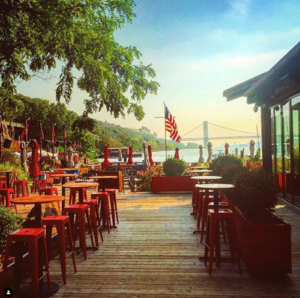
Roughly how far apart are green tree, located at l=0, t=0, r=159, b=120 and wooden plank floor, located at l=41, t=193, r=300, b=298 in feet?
12.9

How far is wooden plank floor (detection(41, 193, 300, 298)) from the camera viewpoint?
3.50 m

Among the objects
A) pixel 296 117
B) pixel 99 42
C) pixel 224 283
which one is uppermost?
pixel 99 42

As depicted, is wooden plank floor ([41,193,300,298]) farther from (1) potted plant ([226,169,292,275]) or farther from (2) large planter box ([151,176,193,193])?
(2) large planter box ([151,176,193,193])

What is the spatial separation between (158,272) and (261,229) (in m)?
1.21

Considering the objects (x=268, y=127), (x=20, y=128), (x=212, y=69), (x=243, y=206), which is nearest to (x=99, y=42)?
(x=212, y=69)

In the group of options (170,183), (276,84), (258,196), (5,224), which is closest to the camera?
(258,196)

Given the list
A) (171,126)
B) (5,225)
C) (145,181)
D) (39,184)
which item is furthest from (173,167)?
(5,225)

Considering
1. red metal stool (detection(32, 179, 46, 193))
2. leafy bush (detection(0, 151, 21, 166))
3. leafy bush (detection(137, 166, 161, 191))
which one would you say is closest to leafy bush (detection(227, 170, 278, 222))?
red metal stool (detection(32, 179, 46, 193))

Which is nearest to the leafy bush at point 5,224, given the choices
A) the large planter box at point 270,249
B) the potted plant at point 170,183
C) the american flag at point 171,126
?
the large planter box at point 270,249

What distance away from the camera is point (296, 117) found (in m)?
8.24

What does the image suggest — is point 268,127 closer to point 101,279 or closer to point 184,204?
point 184,204

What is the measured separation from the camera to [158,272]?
13.5 ft

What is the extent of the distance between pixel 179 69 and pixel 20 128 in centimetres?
4163

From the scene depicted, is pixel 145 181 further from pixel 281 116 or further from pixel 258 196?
pixel 258 196
